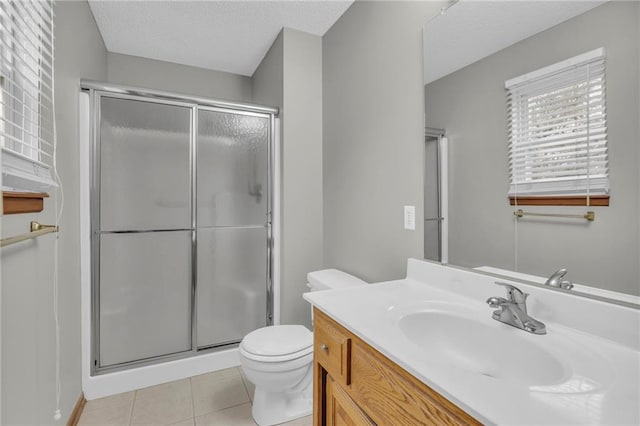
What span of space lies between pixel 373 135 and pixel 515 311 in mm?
1189

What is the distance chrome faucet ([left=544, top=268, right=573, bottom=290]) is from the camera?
897 mm

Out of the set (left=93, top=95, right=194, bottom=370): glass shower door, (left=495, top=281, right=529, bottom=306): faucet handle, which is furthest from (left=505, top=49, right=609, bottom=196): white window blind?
(left=93, top=95, right=194, bottom=370): glass shower door

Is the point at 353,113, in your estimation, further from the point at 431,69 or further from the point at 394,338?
the point at 394,338

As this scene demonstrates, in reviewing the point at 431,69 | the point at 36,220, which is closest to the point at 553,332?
the point at 431,69

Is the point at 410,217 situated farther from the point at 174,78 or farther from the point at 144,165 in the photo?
the point at 174,78

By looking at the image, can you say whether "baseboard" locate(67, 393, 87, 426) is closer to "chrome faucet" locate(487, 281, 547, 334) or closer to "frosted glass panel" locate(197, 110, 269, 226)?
"frosted glass panel" locate(197, 110, 269, 226)

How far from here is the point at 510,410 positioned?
20.2 inches

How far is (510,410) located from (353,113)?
5.79 feet

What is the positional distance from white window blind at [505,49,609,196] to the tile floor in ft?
5.56

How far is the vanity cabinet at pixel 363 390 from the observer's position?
646mm

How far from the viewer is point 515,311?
0.90 metres

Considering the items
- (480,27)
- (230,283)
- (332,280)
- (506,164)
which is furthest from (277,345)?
(480,27)

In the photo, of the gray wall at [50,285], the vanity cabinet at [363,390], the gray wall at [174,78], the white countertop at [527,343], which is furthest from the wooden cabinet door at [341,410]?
the gray wall at [174,78]

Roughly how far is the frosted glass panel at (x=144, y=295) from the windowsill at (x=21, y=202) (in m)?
0.91
